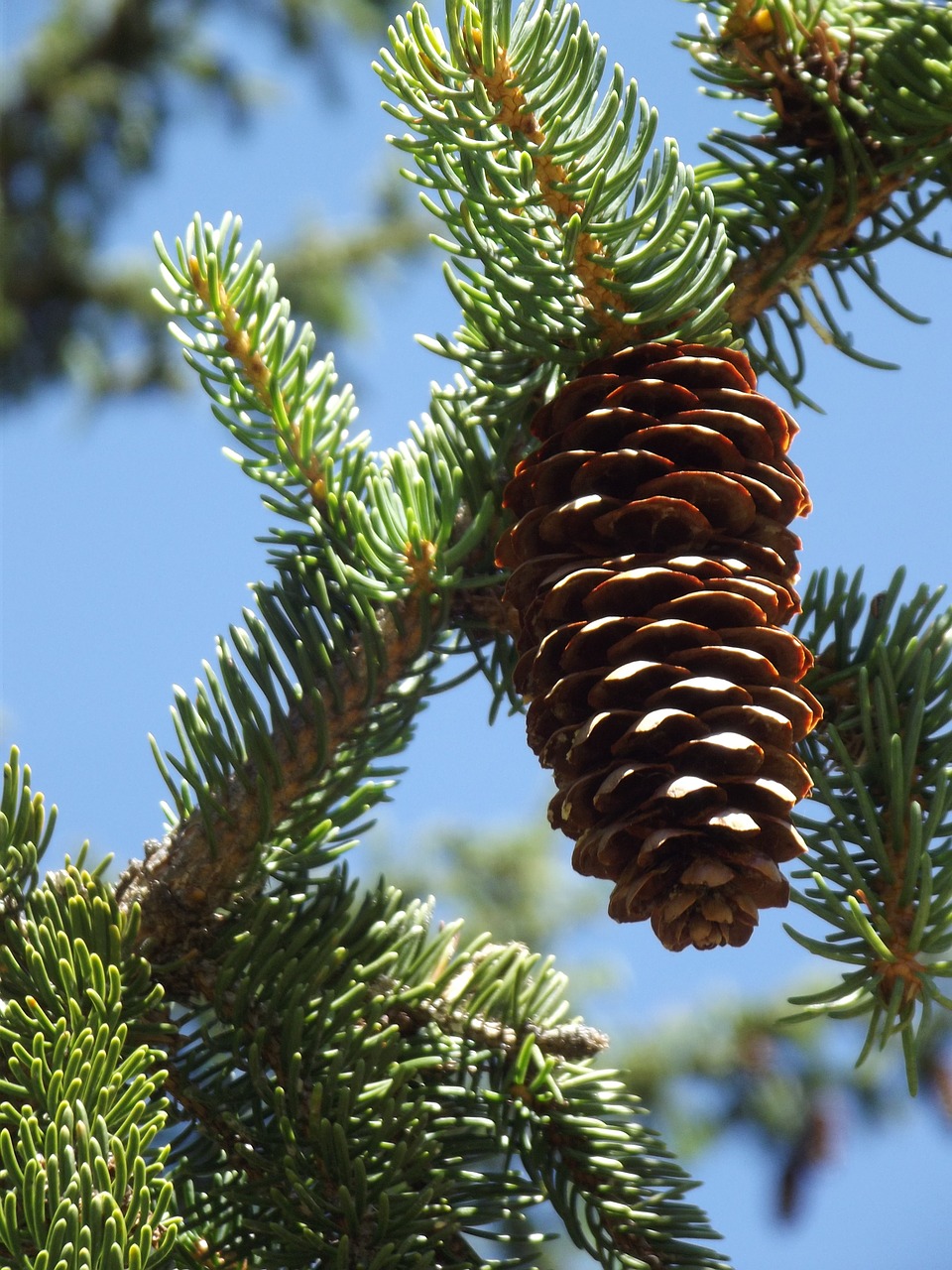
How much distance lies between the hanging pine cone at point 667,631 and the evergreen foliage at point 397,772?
40mm

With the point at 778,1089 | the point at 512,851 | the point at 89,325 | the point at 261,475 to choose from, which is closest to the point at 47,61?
the point at 89,325

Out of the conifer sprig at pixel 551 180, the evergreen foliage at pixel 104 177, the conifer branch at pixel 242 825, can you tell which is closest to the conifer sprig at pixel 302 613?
the conifer branch at pixel 242 825

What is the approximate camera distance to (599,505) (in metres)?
0.67

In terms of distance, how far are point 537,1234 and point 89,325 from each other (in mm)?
5654

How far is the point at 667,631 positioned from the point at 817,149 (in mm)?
415

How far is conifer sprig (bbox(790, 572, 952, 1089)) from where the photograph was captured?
0.64 metres

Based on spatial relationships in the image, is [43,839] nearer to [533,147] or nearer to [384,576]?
[384,576]

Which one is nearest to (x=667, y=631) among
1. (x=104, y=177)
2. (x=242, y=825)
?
(x=242, y=825)

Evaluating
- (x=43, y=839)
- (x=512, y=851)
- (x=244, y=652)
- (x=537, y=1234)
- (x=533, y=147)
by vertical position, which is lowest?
(x=537, y=1234)

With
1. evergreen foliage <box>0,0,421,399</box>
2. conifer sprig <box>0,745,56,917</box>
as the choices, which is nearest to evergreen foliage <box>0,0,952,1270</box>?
conifer sprig <box>0,745,56,917</box>

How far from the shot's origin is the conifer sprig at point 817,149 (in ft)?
2.73

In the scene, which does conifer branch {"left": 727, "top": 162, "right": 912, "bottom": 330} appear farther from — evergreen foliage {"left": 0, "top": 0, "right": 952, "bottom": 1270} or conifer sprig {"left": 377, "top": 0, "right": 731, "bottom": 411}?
conifer sprig {"left": 377, "top": 0, "right": 731, "bottom": 411}

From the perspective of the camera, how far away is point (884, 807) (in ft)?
2.34

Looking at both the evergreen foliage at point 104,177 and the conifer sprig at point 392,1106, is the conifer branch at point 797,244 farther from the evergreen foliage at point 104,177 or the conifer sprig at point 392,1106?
the evergreen foliage at point 104,177
